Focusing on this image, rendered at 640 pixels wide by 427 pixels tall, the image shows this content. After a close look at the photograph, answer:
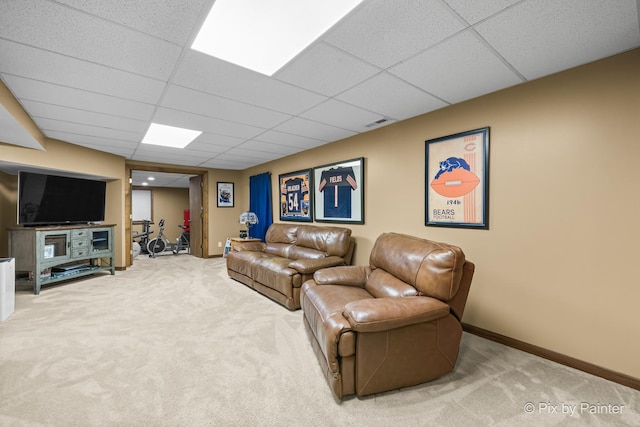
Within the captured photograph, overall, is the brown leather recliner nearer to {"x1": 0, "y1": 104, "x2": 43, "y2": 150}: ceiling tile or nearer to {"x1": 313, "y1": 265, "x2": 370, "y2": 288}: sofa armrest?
{"x1": 313, "y1": 265, "x2": 370, "y2": 288}: sofa armrest

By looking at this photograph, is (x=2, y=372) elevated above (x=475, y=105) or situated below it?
below

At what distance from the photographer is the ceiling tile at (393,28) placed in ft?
4.85

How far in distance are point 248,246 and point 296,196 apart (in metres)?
1.27

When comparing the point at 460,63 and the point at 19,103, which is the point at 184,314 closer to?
the point at 19,103

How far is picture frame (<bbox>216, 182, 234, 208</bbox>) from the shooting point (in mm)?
6953

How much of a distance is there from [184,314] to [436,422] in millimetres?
2698

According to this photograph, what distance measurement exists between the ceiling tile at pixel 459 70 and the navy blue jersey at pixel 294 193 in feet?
9.48

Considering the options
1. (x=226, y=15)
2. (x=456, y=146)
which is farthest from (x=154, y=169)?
(x=456, y=146)

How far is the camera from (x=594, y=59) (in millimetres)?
1979

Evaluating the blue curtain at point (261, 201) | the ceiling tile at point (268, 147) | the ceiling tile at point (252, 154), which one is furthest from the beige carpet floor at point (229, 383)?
the blue curtain at point (261, 201)

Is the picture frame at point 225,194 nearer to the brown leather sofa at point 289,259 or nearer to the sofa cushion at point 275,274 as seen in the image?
the brown leather sofa at point 289,259

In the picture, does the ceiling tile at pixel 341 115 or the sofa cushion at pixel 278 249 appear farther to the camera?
the sofa cushion at pixel 278 249

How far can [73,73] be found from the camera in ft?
6.97

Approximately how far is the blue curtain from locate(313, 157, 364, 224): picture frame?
5.29 feet
